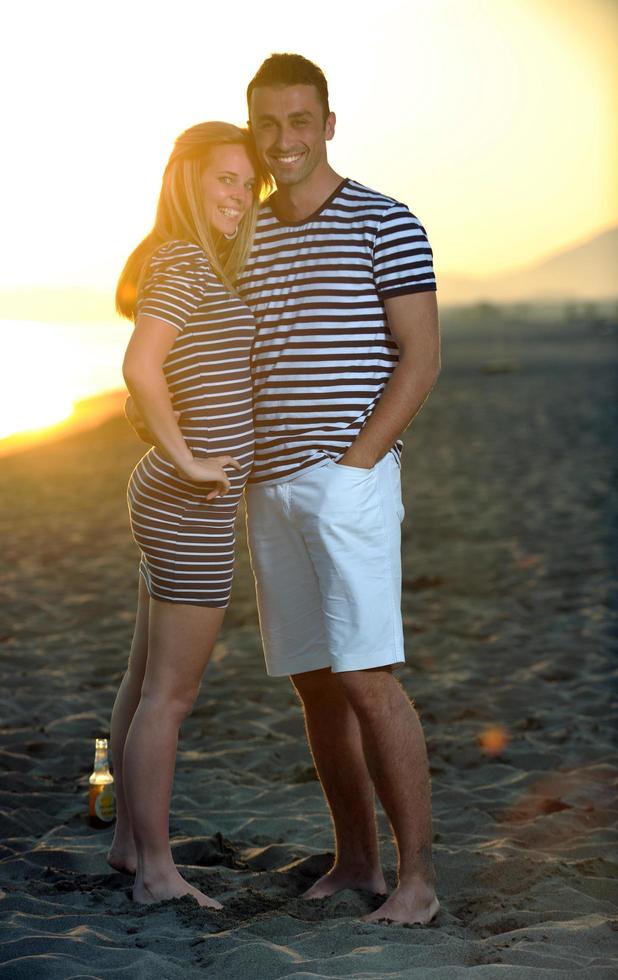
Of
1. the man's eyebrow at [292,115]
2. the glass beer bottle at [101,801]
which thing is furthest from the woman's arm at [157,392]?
the glass beer bottle at [101,801]

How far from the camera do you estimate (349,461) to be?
3322 mm

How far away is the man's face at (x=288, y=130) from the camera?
3373mm

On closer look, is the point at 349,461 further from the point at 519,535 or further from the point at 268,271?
the point at 519,535

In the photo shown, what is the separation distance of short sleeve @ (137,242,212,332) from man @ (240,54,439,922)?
23 centimetres

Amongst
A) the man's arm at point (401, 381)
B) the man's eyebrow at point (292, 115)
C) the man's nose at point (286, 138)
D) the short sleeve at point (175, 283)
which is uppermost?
the man's eyebrow at point (292, 115)

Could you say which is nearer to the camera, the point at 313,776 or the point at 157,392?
the point at 157,392

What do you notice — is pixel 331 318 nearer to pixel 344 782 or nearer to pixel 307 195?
pixel 307 195

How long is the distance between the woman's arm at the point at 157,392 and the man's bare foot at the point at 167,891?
1.20m

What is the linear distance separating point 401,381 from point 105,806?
2.07m

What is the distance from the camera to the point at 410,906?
10.9ft

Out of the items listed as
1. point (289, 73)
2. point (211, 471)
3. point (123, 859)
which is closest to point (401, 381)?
point (211, 471)

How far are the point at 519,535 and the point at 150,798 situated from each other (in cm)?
711

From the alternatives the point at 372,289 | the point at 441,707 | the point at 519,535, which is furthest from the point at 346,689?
the point at 519,535

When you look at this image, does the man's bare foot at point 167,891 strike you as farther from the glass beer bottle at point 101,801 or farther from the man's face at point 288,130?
the man's face at point 288,130
